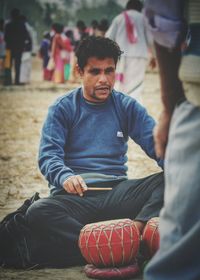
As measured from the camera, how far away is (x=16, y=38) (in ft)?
58.5

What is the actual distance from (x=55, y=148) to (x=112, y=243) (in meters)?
0.78

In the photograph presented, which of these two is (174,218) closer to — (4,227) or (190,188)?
(190,188)

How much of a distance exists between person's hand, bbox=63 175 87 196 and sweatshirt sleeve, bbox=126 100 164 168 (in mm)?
566

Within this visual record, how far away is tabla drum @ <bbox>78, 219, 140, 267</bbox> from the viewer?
3.53m

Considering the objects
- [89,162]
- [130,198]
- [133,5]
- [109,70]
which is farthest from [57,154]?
[133,5]

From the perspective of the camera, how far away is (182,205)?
7.00 feet

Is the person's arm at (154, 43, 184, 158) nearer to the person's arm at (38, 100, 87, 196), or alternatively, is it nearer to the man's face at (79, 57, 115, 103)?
the person's arm at (38, 100, 87, 196)

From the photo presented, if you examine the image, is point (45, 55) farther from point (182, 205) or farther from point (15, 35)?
point (182, 205)

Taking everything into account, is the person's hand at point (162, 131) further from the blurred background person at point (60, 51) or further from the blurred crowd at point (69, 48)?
the blurred background person at point (60, 51)

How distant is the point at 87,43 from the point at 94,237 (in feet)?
4.41

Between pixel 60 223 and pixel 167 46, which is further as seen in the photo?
pixel 60 223

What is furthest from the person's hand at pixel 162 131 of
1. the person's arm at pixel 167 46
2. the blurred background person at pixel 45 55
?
the blurred background person at pixel 45 55

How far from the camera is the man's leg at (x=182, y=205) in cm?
212

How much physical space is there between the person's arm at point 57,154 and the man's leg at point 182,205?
160 centimetres
